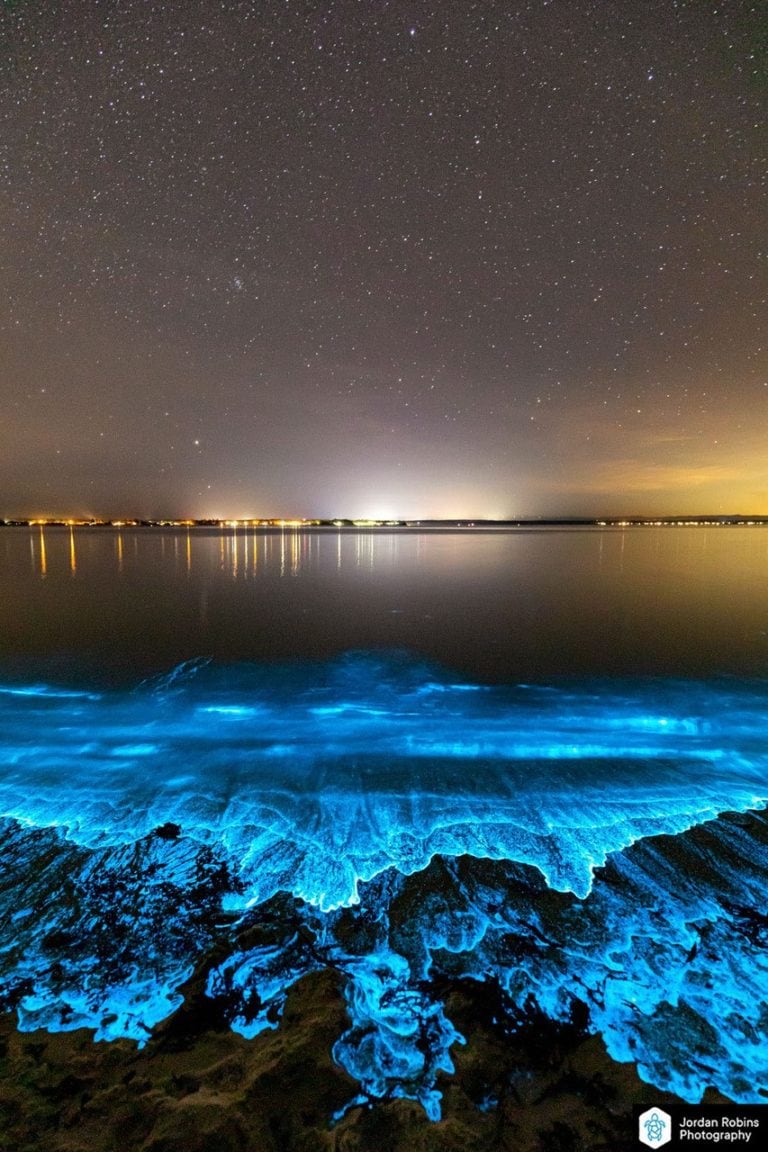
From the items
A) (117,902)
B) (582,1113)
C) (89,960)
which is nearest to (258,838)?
(117,902)

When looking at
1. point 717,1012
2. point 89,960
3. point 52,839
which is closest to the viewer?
point 717,1012

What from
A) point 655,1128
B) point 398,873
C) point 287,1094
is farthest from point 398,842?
point 655,1128

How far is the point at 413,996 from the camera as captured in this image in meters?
2.88

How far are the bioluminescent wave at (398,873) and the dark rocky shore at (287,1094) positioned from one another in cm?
11

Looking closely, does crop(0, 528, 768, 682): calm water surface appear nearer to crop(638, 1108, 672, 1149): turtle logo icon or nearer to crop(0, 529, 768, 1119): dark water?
crop(0, 529, 768, 1119): dark water

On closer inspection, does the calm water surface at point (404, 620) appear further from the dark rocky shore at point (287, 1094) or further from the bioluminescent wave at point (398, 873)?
the dark rocky shore at point (287, 1094)

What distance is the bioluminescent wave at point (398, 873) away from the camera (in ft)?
9.14

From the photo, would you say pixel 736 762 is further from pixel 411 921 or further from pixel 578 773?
pixel 411 921

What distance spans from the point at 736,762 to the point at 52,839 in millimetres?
7794

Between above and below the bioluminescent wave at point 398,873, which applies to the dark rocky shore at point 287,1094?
above

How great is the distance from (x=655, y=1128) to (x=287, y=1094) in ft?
5.79

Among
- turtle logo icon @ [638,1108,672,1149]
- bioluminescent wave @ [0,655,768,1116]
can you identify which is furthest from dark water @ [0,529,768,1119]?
turtle logo icon @ [638,1108,672,1149]

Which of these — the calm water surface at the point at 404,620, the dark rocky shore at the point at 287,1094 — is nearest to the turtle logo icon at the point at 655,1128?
the dark rocky shore at the point at 287,1094

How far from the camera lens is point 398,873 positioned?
4027 mm
